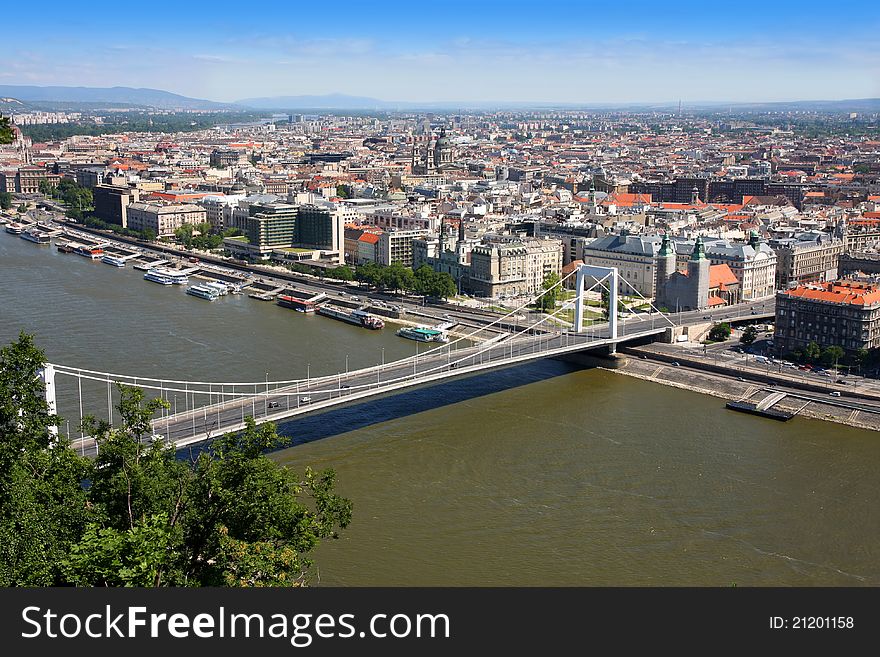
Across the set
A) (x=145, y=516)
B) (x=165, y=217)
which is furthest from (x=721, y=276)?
(x=165, y=217)

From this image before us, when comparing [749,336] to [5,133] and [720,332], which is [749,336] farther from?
[5,133]

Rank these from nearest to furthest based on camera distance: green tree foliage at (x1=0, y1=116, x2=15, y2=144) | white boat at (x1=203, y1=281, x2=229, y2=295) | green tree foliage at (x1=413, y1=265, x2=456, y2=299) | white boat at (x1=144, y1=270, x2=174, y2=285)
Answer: green tree foliage at (x1=0, y1=116, x2=15, y2=144), green tree foliage at (x1=413, y1=265, x2=456, y2=299), white boat at (x1=203, y1=281, x2=229, y2=295), white boat at (x1=144, y1=270, x2=174, y2=285)

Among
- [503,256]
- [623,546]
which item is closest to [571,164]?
[503,256]

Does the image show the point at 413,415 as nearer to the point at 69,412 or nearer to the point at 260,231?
the point at 69,412

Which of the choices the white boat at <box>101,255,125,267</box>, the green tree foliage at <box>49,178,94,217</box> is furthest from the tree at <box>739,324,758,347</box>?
the green tree foliage at <box>49,178,94,217</box>

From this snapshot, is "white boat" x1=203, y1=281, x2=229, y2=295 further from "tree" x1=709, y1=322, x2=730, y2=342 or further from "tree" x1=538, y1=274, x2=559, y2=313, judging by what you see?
"tree" x1=709, y1=322, x2=730, y2=342
